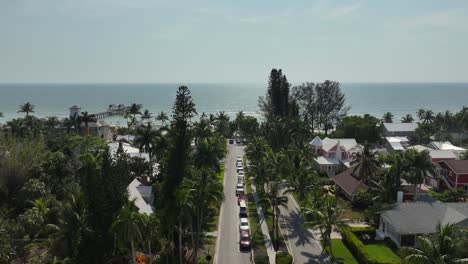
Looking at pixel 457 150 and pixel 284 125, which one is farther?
pixel 284 125

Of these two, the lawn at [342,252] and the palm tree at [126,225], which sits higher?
the palm tree at [126,225]

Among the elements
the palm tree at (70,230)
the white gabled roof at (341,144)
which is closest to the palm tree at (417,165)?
the white gabled roof at (341,144)

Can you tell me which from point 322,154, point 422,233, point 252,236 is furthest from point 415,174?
point 322,154

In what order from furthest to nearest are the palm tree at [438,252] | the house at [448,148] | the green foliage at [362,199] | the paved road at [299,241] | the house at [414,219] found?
the house at [448,148], the green foliage at [362,199], the house at [414,219], the paved road at [299,241], the palm tree at [438,252]

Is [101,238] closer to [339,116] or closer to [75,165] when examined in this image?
[75,165]

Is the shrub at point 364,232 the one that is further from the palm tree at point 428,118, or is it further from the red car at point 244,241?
the palm tree at point 428,118

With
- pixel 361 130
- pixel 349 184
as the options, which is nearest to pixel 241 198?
pixel 349 184

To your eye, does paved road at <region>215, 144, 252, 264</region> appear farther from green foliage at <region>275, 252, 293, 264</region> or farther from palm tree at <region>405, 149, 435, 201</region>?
palm tree at <region>405, 149, 435, 201</region>
